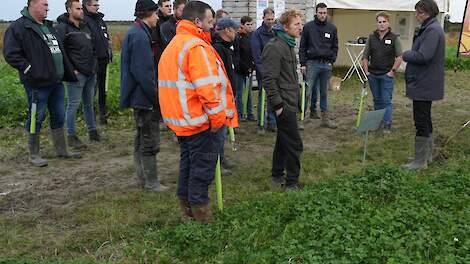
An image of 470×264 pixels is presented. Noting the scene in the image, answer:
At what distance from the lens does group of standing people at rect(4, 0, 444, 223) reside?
13.8 feet

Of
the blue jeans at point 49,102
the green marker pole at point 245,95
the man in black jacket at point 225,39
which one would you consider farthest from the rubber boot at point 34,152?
the green marker pole at point 245,95

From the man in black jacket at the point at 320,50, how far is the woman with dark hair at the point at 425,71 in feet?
8.17

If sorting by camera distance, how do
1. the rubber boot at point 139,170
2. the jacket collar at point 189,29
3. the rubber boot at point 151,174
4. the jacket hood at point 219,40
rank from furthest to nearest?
the jacket hood at point 219,40 < the rubber boot at point 139,170 < the rubber boot at point 151,174 < the jacket collar at point 189,29

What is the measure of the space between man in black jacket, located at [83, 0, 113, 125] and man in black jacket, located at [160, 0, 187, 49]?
65.7 inches

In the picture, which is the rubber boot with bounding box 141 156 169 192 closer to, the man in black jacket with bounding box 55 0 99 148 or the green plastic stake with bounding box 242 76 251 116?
the man in black jacket with bounding box 55 0 99 148

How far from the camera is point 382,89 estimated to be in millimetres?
8156

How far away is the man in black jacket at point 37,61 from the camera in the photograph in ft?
20.0

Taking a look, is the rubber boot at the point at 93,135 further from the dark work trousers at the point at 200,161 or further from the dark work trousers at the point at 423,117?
the dark work trousers at the point at 423,117

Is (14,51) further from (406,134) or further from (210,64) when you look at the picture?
(406,134)

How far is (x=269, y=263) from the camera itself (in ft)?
12.0

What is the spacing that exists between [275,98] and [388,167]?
1412 millimetres

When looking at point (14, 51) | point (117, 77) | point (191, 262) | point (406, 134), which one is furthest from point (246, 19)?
point (191, 262)

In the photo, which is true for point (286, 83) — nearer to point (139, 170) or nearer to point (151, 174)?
point (151, 174)

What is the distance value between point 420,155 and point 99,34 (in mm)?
5167
